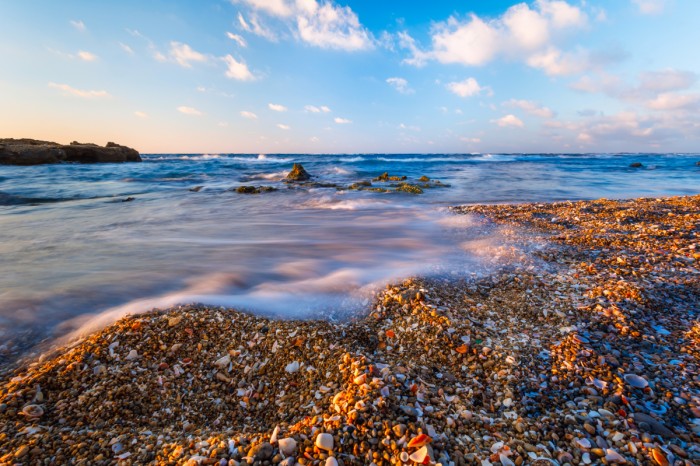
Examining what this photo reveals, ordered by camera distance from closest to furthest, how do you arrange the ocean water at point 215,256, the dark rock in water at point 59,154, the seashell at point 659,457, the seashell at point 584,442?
the seashell at point 659,457 → the seashell at point 584,442 → the ocean water at point 215,256 → the dark rock in water at point 59,154

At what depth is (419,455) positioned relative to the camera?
5.39 feet

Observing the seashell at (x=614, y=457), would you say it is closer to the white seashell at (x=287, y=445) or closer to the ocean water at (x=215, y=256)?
the white seashell at (x=287, y=445)

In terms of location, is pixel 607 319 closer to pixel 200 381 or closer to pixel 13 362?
pixel 200 381

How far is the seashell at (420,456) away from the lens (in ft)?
5.32

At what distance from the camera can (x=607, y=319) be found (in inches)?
113

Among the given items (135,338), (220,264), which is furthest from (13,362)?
(220,264)

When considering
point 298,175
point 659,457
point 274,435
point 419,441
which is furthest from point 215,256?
point 298,175

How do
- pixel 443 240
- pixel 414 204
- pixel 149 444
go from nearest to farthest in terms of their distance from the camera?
pixel 149 444 < pixel 443 240 < pixel 414 204

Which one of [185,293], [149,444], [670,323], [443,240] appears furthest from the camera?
[443,240]

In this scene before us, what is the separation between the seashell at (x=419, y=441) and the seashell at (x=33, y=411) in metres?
2.34

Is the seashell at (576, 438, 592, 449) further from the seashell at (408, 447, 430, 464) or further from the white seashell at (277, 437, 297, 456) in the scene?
the white seashell at (277, 437, 297, 456)

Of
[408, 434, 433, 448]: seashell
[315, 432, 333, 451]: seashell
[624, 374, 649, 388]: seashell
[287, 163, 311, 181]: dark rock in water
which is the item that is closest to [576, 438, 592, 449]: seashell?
[624, 374, 649, 388]: seashell

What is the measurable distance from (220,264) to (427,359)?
367 centimetres

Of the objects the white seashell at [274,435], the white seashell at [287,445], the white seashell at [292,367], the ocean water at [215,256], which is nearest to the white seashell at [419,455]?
the white seashell at [287,445]
